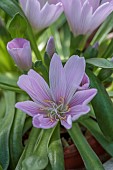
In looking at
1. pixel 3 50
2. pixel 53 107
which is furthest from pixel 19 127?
pixel 3 50

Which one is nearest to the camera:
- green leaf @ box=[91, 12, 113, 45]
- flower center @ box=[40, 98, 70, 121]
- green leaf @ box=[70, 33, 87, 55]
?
flower center @ box=[40, 98, 70, 121]

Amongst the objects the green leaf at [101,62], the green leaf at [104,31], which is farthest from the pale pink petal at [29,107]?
the green leaf at [104,31]

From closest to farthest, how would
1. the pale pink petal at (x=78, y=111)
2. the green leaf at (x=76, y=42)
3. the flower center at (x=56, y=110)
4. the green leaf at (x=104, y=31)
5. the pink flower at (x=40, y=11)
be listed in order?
the pale pink petal at (x=78, y=111) → the flower center at (x=56, y=110) → the pink flower at (x=40, y=11) → the green leaf at (x=76, y=42) → the green leaf at (x=104, y=31)

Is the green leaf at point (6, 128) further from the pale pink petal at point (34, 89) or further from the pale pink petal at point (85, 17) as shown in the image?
the pale pink petal at point (85, 17)

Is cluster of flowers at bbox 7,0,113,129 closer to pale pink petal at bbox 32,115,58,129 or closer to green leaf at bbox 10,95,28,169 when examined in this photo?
pale pink petal at bbox 32,115,58,129

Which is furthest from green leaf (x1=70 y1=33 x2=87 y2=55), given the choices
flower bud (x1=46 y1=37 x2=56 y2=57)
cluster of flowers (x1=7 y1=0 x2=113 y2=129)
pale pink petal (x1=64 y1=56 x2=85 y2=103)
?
pale pink petal (x1=64 y1=56 x2=85 y2=103)

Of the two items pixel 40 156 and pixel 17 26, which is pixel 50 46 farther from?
pixel 40 156
